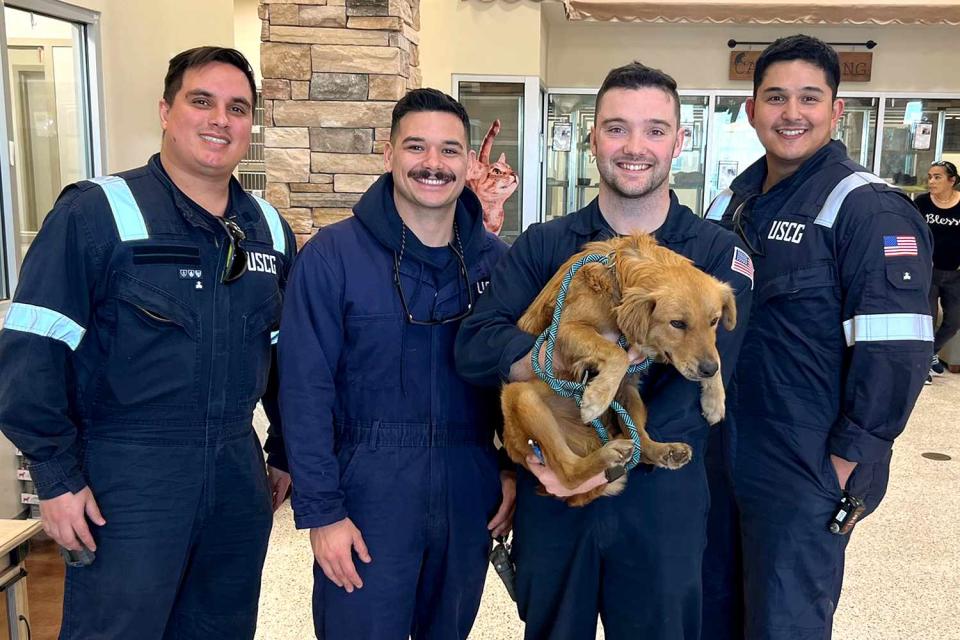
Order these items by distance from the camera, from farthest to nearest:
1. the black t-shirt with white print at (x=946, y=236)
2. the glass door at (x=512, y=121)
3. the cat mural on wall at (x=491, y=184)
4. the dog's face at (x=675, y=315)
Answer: the glass door at (x=512, y=121) < the black t-shirt with white print at (x=946, y=236) < the cat mural on wall at (x=491, y=184) < the dog's face at (x=675, y=315)

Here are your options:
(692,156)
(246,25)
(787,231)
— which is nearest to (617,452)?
(787,231)

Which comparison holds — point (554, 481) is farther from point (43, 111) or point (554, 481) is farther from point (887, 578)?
point (43, 111)

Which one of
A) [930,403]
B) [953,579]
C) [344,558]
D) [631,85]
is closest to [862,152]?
[930,403]

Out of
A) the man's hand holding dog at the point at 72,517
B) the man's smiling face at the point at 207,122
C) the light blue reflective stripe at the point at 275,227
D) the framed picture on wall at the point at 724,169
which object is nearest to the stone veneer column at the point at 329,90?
the light blue reflective stripe at the point at 275,227

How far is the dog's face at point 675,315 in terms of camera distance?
146 cm

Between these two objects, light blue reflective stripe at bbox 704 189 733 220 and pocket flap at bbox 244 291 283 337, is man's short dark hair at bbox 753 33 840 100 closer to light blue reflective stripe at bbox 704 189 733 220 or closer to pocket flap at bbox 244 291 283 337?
light blue reflective stripe at bbox 704 189 733 220

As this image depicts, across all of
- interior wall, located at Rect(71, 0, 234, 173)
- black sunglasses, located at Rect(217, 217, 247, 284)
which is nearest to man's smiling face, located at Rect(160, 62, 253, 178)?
black sunglasses, located at Rect(217, 217, 247, 284)

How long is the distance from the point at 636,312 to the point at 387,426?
2.27 feet

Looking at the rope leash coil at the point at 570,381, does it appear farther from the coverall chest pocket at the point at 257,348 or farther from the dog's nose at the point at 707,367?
the coverall chest pocket at the point at 257,348

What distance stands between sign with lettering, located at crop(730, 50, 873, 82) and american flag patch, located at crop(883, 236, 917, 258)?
660 centimetres

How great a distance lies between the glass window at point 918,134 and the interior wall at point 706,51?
20 centimetres

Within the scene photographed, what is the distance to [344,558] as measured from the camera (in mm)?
1728

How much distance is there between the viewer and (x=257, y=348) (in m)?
1.95

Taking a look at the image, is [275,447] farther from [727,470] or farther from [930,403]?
[930,403]
